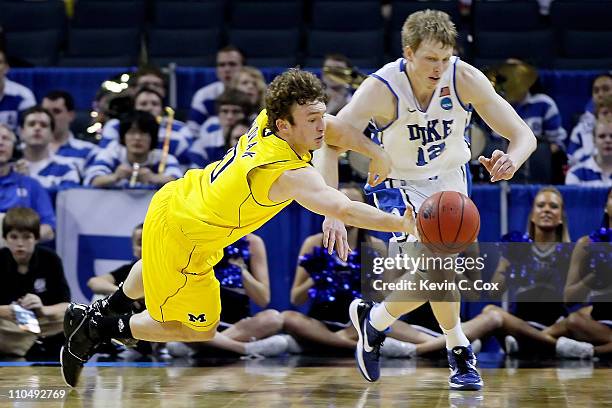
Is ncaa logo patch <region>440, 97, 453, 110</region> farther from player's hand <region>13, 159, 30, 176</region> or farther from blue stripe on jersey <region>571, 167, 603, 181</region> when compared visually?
player's hand <region>13, 159, 30, 176</region>

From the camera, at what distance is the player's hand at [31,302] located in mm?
6801

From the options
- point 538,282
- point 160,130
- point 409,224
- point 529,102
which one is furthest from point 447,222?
point 529,102

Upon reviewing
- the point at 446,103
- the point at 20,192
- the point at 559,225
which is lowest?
the point at 559,225

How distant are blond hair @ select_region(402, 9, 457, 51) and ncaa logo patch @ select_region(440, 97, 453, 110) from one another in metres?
0.34

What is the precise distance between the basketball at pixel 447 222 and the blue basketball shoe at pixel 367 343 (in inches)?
56.5

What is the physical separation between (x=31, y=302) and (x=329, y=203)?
3.16m

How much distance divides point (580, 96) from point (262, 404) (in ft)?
18.2

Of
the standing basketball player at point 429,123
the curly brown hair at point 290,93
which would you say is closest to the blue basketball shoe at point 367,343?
the standing basketball player at point 429,123

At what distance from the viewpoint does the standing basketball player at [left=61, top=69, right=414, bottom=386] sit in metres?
4.55

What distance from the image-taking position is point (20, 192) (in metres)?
7.39

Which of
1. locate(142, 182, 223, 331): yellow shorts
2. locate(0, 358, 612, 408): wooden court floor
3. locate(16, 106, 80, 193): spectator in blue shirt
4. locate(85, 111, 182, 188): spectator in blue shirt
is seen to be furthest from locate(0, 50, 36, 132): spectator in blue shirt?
locate(142, 182, 223, 331): yellow shorts

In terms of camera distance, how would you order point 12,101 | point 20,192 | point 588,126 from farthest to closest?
1. point 12,101
2. point 588,126
3. point 20,192

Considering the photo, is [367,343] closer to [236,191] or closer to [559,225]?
[236,191]

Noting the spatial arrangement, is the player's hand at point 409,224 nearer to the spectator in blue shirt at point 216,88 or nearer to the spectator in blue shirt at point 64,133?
the spectator in blue shirt at point 64,133
